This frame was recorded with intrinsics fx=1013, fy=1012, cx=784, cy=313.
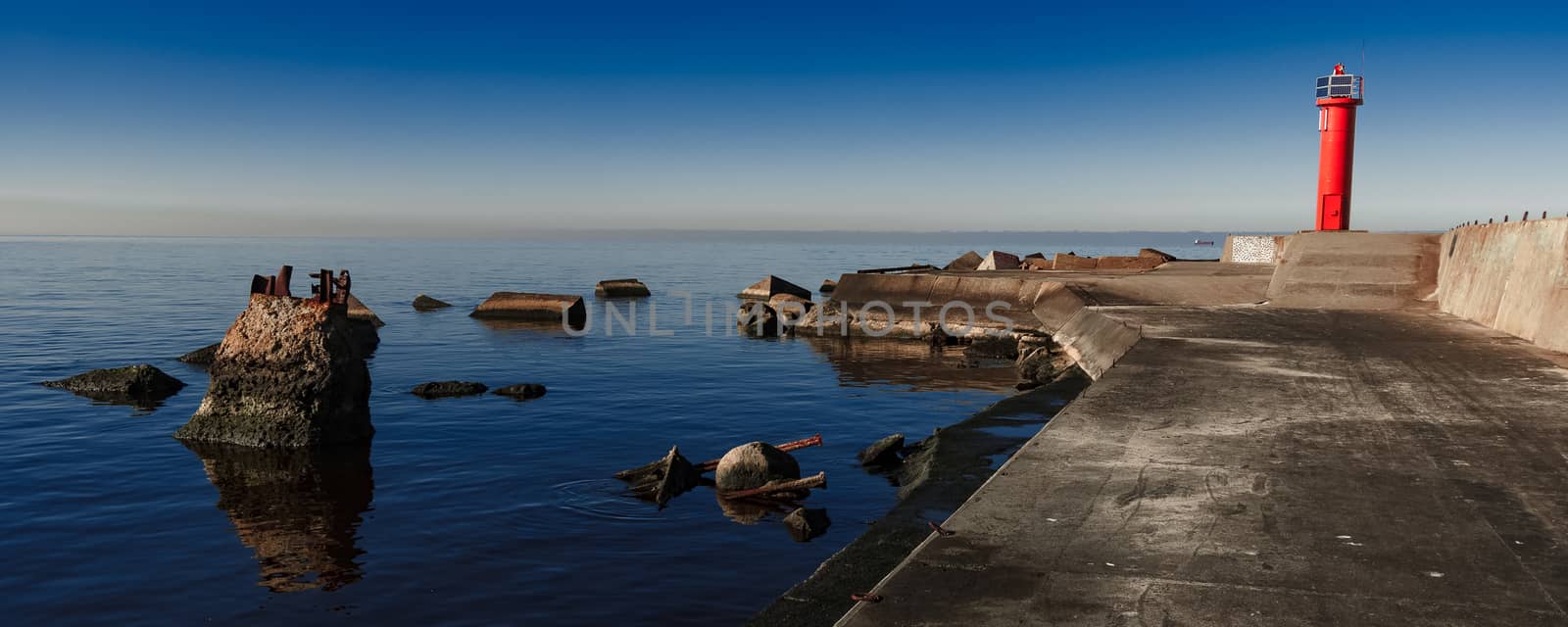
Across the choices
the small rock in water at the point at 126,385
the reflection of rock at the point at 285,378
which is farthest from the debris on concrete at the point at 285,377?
the small rock in water at the point at 126,385

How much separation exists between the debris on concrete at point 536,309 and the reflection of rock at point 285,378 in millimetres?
21801

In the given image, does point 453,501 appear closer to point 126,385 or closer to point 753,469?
point 753,469

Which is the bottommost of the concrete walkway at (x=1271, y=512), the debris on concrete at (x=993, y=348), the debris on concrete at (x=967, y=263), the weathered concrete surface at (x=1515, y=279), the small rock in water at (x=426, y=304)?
the small rock in water at (x=426, y=304)

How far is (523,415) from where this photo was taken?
1844cm

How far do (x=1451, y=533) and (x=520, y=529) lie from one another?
8600mm

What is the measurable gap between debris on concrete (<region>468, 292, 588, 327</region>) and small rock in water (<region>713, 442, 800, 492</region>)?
85.7ft

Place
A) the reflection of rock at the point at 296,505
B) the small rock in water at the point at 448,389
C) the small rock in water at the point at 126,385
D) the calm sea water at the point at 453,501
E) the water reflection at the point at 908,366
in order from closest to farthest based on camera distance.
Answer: the calm sea water at the point at 453,501 → the reflection of rock at the point at 296,505 → the small rock in water at the point at 126,385 → the small rock in water at the point at 448,389 → the water reflection at the point at 908,366

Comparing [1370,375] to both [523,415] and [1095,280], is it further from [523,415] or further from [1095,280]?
[1095,280]

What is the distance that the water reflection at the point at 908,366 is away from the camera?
22562 mm

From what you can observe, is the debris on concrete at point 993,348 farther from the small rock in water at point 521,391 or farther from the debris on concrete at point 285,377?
the debris on concrete at point 285,377

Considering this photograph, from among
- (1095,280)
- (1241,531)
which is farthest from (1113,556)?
(1095,280)

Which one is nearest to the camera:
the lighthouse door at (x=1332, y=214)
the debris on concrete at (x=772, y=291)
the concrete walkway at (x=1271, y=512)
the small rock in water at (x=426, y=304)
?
the concrete walkway at (x=1271, y=512)

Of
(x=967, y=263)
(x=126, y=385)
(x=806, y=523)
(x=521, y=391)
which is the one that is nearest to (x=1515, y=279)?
(x=806, y=523)

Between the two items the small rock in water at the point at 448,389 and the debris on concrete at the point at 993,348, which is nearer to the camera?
the small rock in water at the point at 448,389
